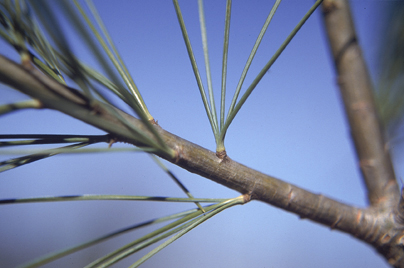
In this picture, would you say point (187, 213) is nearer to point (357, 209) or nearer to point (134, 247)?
point (134, 247)

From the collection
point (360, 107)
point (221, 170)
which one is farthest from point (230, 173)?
point (360, 107)

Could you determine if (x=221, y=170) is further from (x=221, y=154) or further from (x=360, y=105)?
(x=360, y=105)

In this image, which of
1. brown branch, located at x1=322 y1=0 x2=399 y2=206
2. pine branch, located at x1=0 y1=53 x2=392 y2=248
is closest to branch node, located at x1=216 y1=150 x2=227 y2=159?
pine branch, located at x1=0 y1=53 x2=392 y2=248

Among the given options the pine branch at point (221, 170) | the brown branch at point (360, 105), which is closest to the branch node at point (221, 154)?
the pine branch at point (221, 170)

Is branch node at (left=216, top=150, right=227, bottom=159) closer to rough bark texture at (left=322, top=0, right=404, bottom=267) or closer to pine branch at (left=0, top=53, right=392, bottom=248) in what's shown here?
pine branch at (left=0, top=53, right=392, bottom=248)

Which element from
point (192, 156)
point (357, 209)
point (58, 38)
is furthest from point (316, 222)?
point (58, 38)
